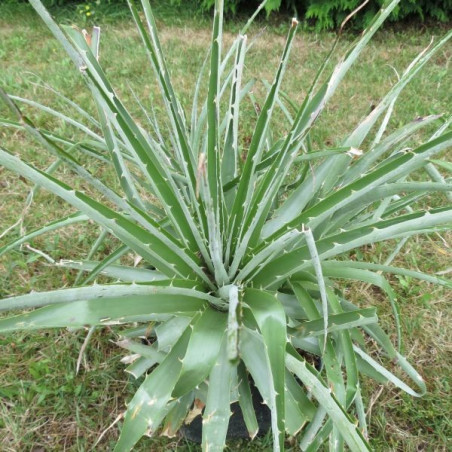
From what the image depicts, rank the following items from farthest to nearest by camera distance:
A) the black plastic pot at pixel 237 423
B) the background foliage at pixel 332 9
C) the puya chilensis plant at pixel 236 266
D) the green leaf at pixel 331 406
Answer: the background foliage at pixel 332 9 < the black plastic pot at pixel 237 423 < the puya chilensis plant at pixel 236 266 < the green leaf at pixel 331 406

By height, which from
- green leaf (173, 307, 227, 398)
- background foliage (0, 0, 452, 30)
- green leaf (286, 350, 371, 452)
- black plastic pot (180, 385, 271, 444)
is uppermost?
background foliage (0, 0, 452, 30)

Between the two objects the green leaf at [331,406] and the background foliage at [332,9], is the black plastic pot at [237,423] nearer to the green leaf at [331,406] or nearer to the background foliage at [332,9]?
the green leaf at [331,406]

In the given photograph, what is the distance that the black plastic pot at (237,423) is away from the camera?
117 cm

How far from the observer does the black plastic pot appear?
3.85ft

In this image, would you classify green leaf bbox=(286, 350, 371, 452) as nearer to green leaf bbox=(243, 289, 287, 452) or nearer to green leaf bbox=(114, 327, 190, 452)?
green leaf bbox=(243, 289, 287, 452)

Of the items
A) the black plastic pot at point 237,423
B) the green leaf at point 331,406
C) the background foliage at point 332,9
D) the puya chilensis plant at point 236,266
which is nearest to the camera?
the green leaf at point 331,406

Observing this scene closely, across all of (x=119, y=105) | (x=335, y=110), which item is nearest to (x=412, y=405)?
(x=119, y=105)

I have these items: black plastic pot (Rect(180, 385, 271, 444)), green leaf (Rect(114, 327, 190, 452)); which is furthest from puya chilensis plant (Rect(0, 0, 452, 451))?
black plastic pot (Rect(180, 385, 271, 444))

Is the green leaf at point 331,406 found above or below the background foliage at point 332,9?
below

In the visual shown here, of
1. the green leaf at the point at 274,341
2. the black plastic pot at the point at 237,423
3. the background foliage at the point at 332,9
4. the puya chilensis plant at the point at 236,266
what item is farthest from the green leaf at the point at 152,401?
the background foliage at the point at 332,9

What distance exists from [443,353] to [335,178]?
2.46 feet

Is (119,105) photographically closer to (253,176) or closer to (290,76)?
(253,176)

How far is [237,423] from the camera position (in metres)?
1.20

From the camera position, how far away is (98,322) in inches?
30.8
